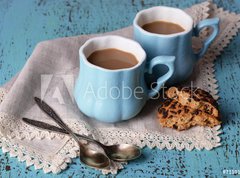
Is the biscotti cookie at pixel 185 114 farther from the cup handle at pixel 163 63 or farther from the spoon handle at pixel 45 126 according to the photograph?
the spoon handle at pixel 45 126

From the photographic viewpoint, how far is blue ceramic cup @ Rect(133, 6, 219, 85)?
97cm

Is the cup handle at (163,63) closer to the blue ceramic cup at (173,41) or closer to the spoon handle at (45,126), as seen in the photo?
the blue ceramic cup at (173,41)

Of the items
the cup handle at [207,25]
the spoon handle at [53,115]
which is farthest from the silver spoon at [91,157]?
the cup handle at [207,25]

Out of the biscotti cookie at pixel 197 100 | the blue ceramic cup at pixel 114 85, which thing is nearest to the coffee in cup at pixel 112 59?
the blue ceramic cup at pixel 114 85

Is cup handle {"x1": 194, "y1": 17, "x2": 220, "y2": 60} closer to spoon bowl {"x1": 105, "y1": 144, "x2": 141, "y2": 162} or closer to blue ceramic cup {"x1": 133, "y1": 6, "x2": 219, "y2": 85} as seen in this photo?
blue ceramic cup {"x1": 133, "y1": 6, "x2": 219, "y2": 85}

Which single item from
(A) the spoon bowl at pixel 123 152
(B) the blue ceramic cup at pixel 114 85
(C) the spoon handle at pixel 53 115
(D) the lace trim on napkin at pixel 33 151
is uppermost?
(B) the blue ceramic cup at pixel 114 85

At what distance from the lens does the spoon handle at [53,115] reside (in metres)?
0.90


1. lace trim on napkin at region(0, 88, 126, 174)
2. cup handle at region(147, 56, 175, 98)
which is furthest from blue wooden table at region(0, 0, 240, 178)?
cup handle at region(147, 56, 175, 98)

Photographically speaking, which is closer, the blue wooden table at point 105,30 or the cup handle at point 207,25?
the blue wooden table at point 105,30

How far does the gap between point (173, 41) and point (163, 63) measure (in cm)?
7

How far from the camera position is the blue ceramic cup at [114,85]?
0.88 metres

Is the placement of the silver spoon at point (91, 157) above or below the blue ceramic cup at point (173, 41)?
below

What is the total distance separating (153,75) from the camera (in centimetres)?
101

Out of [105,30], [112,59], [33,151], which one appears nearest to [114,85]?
[112,59]
